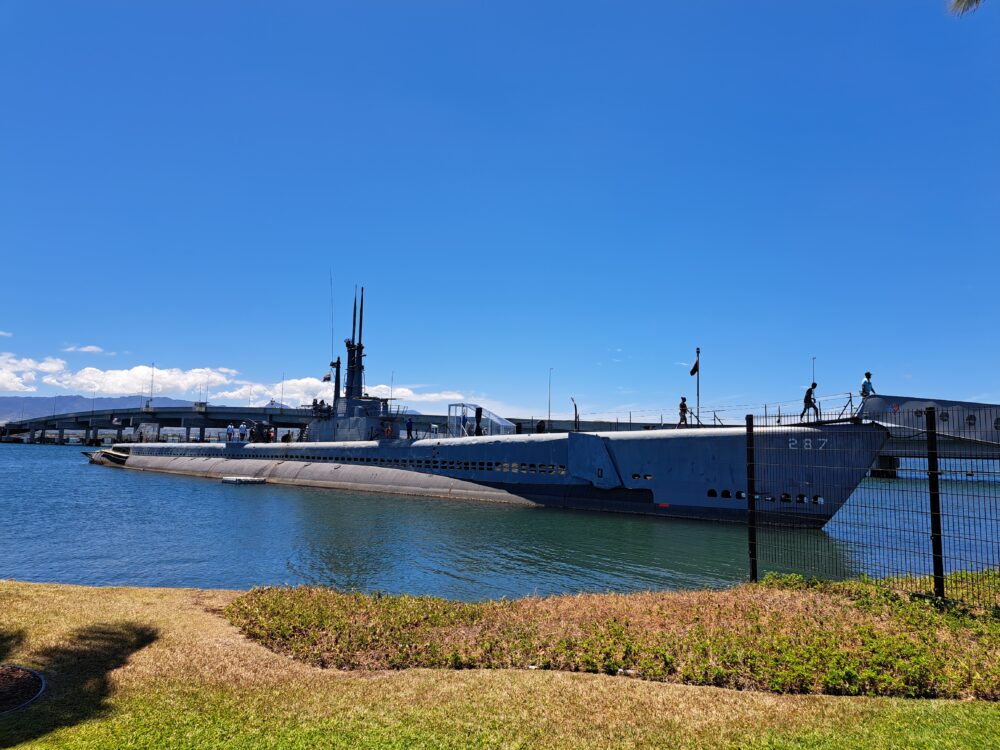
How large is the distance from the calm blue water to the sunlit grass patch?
2246 millimetres

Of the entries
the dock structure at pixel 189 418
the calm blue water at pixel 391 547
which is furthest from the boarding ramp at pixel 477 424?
the dock structure at pixel 189 418

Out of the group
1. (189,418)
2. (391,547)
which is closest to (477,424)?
(391,547)

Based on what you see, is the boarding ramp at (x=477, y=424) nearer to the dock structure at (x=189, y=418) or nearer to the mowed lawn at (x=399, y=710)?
the mowed lawn at (x=399, y=710)

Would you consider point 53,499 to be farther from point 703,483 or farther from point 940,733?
point 940,733

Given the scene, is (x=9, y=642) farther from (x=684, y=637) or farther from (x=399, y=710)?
(x=684, y=637)

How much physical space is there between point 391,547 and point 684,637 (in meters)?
15.3

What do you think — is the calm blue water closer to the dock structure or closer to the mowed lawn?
the mowed lawn

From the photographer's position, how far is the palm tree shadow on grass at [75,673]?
576cm

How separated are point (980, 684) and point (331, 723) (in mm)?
7174

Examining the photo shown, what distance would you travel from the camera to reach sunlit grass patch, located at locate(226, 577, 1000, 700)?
7.21 meters

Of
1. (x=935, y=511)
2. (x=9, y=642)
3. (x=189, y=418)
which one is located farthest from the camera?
(x=189, y=418)

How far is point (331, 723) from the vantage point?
5.95 meters

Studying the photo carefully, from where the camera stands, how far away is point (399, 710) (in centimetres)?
627

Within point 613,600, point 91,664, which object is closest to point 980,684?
point 613,600
